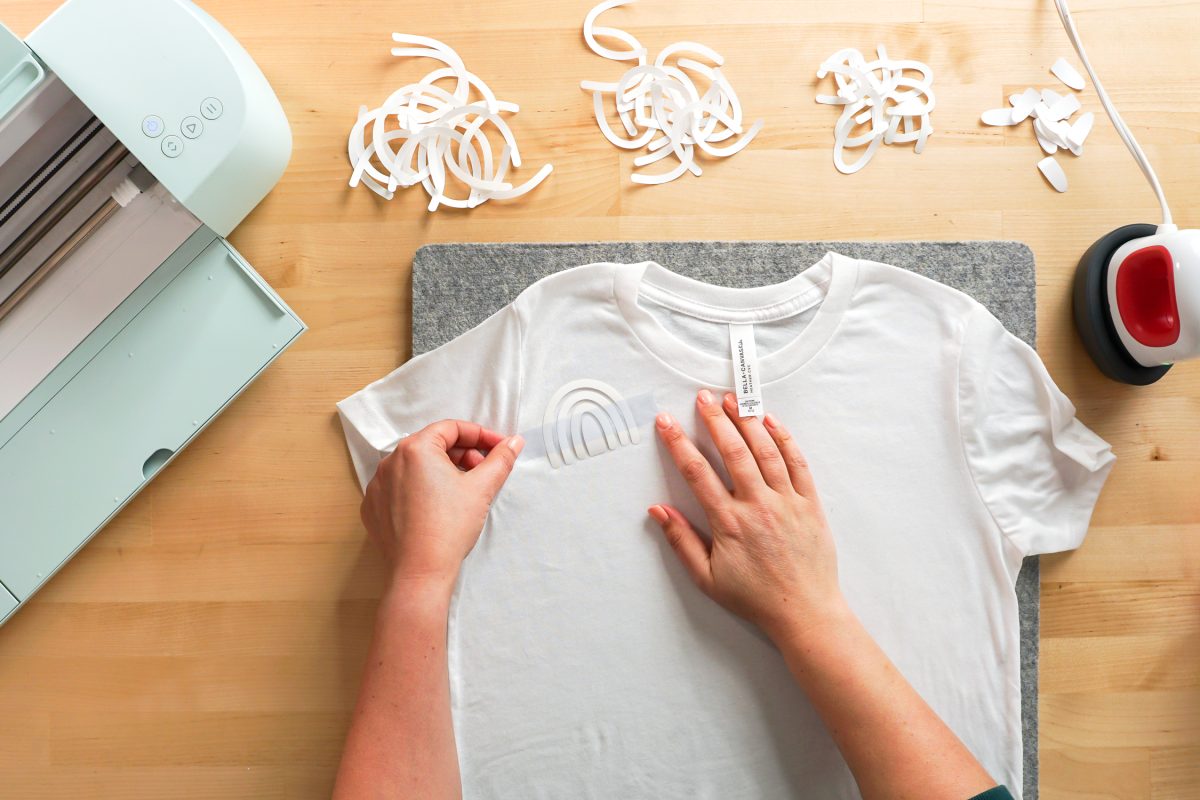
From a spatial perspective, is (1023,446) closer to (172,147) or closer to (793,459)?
(793,459)

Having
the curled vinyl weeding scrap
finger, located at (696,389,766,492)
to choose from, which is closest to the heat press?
finger, located at (696,389,766,492)

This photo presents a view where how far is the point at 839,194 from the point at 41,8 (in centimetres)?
86

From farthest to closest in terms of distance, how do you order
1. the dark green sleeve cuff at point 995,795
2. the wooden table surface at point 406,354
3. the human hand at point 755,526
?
the wooden table surface at point 406,354
the human hand at point 755,526
the dark green sleeve cuff at point 995,795

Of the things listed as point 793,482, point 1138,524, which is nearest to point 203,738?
point 793,482

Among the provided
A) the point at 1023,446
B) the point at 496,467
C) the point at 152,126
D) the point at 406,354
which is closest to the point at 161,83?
the point at 152,126

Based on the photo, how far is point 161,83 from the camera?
608 millimetres

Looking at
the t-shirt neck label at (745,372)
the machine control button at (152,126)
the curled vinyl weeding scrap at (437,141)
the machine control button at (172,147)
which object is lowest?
the t-shirt neck label at (745,372)

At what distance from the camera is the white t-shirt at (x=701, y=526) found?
2.34 ft

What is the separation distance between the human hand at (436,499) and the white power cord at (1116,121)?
68 centimetres

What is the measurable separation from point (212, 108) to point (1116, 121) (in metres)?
0.86

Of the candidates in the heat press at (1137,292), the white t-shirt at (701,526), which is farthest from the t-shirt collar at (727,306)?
the heat press at (1137,292)

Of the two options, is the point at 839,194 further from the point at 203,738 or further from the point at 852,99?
the point at 203,738

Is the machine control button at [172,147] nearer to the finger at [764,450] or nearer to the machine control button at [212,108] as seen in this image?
the machine control button at [212,108]

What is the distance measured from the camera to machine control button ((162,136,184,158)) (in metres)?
0.61
